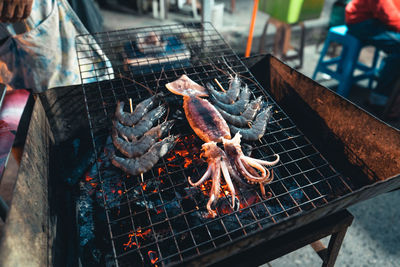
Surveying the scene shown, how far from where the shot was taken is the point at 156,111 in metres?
3.09

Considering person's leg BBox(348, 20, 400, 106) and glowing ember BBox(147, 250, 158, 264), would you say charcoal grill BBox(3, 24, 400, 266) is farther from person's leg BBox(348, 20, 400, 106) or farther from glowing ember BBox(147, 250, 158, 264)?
person's leg BBox(348, 20, 400, 106)

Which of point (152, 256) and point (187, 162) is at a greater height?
point (187, 162)

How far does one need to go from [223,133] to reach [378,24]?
4420 millimetres

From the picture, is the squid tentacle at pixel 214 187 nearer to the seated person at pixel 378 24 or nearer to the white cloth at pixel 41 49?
the white cloth at pixel 41 49

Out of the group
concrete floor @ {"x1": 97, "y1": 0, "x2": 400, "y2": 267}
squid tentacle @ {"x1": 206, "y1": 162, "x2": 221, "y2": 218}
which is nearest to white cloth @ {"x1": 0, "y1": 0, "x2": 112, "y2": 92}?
squid tentacle @ {"x1": 206, "y1": 162, "x2": 221, "y2": 218}

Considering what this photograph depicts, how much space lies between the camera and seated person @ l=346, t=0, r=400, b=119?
4.74 metres

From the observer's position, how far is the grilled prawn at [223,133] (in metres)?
2.35

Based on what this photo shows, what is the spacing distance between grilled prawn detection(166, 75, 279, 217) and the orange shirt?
3.38 m

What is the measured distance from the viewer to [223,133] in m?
2.75

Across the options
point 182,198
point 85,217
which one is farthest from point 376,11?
point 85,217

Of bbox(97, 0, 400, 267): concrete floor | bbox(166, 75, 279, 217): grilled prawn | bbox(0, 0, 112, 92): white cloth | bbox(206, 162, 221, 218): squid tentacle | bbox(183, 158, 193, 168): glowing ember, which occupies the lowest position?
bbox(97, 0, 400, 267): concrete floor

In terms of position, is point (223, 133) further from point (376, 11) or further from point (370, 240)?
point (376, 11)

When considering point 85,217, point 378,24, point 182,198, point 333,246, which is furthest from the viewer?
point 378,24

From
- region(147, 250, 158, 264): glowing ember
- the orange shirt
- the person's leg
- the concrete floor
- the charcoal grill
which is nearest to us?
the charcoal grill
